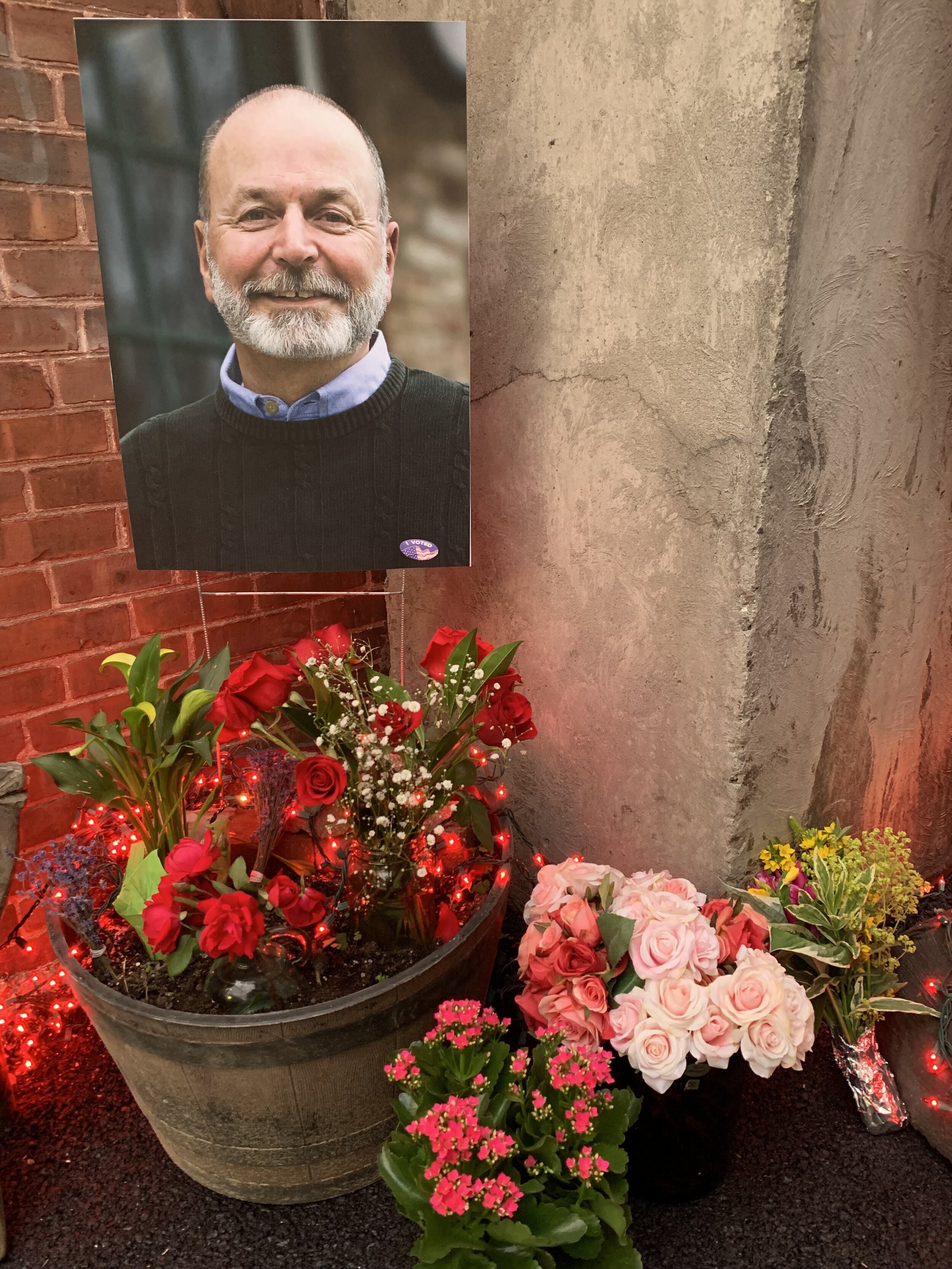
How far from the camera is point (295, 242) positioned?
1.54 m

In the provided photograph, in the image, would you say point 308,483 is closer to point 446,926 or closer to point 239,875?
point 239,875

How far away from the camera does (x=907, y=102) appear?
1385 mm

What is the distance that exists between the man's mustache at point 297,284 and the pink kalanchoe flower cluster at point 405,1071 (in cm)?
125

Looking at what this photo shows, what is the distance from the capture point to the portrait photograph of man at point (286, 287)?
1499 millimetres

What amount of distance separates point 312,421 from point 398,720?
620 mm

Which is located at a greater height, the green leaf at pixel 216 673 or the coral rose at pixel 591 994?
the green leaf at pixel 216 673

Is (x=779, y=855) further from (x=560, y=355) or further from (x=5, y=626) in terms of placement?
(x=5, y=626)

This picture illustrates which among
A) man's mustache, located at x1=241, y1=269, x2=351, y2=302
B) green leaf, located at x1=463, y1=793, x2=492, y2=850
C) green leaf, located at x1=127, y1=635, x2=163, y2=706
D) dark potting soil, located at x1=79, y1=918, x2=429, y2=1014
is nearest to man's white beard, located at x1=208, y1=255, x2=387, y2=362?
man's mustache, located at x1=241, y1=269, x2=351, y2=302

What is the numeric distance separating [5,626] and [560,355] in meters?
1.31

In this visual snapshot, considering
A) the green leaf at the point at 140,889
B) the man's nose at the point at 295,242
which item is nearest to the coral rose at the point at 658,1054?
the green leaf at the point at 140,889

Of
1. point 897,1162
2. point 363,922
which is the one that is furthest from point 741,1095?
point 363,922

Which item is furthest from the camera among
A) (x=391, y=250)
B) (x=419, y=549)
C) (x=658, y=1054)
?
(x=419, y=549)

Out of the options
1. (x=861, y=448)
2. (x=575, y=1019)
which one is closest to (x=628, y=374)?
(x=861, y=448)

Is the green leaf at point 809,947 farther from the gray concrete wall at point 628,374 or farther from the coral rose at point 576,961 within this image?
the coral rose at point 576,961
